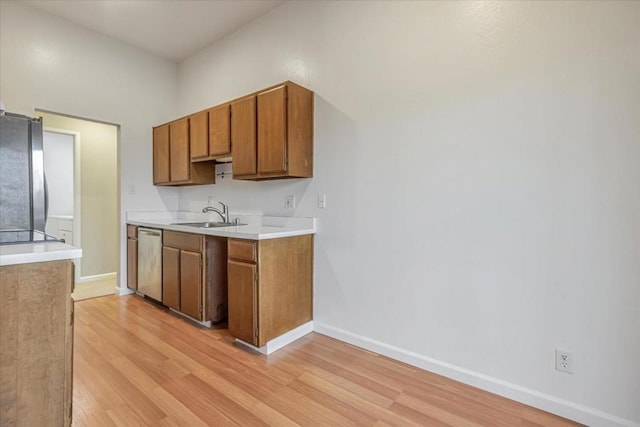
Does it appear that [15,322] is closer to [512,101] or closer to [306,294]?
[306,294]

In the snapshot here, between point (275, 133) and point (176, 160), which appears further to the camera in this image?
point (176, 160)

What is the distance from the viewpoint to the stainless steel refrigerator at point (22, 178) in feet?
4.77

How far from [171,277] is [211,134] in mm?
1453

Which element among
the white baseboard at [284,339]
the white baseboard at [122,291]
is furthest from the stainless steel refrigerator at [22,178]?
the white baseboard at [122,291]

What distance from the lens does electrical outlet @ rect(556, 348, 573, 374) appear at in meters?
1.56

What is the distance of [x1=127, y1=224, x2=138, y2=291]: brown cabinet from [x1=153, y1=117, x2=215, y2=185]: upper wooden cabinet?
2.20ft

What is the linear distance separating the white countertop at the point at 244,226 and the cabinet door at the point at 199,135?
75 cm

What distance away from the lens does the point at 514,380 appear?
1.71 m

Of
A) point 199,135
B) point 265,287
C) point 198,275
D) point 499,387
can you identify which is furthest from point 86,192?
point 499,387

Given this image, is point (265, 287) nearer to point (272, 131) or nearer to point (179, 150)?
point (272, 131)

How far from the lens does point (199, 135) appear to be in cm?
316

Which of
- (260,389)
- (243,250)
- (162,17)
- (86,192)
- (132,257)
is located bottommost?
(260,389)

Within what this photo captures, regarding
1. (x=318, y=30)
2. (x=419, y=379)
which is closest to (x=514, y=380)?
(x=419, y=379)

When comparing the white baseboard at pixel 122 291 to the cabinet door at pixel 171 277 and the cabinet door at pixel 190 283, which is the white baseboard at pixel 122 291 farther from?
the cabinet door at pixel 190 283
